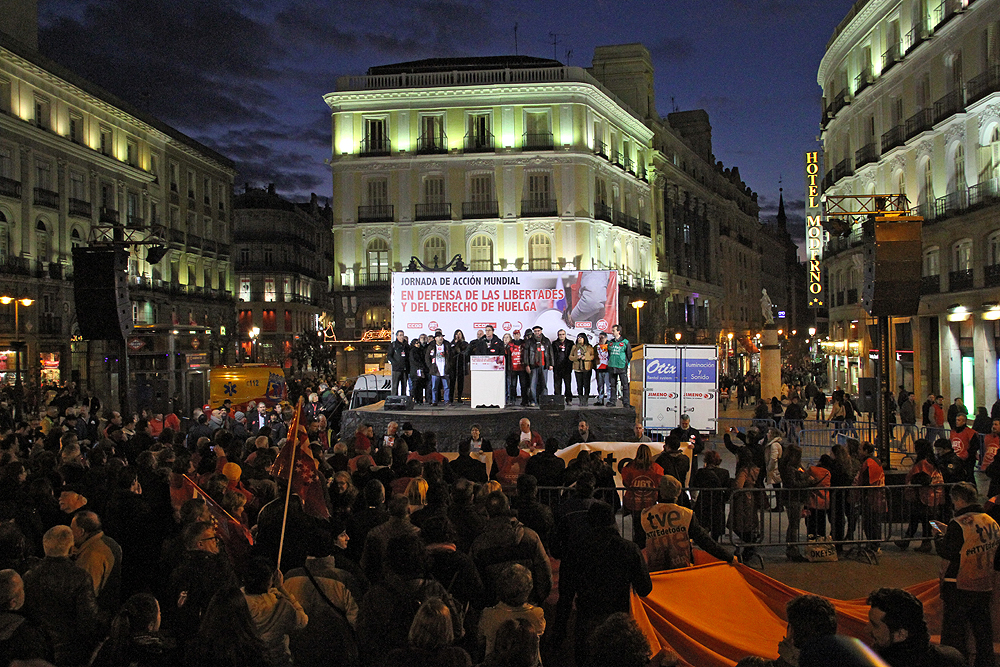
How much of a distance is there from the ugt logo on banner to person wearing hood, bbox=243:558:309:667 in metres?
14.4

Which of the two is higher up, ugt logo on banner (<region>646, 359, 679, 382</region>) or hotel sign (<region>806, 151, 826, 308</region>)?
hotel sign (<region>806, 151, 826, 308</region>)

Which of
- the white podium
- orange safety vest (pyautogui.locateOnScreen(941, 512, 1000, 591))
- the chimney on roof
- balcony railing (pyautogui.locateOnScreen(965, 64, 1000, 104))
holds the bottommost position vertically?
orange safety vest (pyautogui.locateOnScreen(941, 512, 1000, 591))

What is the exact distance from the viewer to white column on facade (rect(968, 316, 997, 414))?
26.5 metres

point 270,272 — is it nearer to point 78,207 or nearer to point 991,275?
point 78,207

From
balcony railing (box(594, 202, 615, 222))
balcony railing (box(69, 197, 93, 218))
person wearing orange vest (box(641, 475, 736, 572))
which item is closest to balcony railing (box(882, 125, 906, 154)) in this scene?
balcony railing (box(594, 202, 615, 222))

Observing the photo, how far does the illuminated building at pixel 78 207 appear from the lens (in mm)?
37875

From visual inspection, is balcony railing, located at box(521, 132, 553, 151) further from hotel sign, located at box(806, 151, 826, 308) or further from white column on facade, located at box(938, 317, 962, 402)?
white column on facade, located at box(938, 317, 962, 402)

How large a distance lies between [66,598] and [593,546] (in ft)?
11.3

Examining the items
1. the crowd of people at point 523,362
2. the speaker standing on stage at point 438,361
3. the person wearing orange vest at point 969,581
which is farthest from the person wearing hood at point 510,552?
the speaker standing on stage at point 438,361

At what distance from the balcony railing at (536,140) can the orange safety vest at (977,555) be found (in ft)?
138

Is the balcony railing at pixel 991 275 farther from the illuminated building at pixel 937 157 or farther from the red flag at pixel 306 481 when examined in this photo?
the red flag at pixel 306 481

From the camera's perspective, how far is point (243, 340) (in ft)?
228

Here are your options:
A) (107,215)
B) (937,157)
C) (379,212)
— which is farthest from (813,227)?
(107,215)

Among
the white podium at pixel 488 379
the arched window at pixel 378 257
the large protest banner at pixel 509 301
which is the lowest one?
the white podium at pixel 488 379
